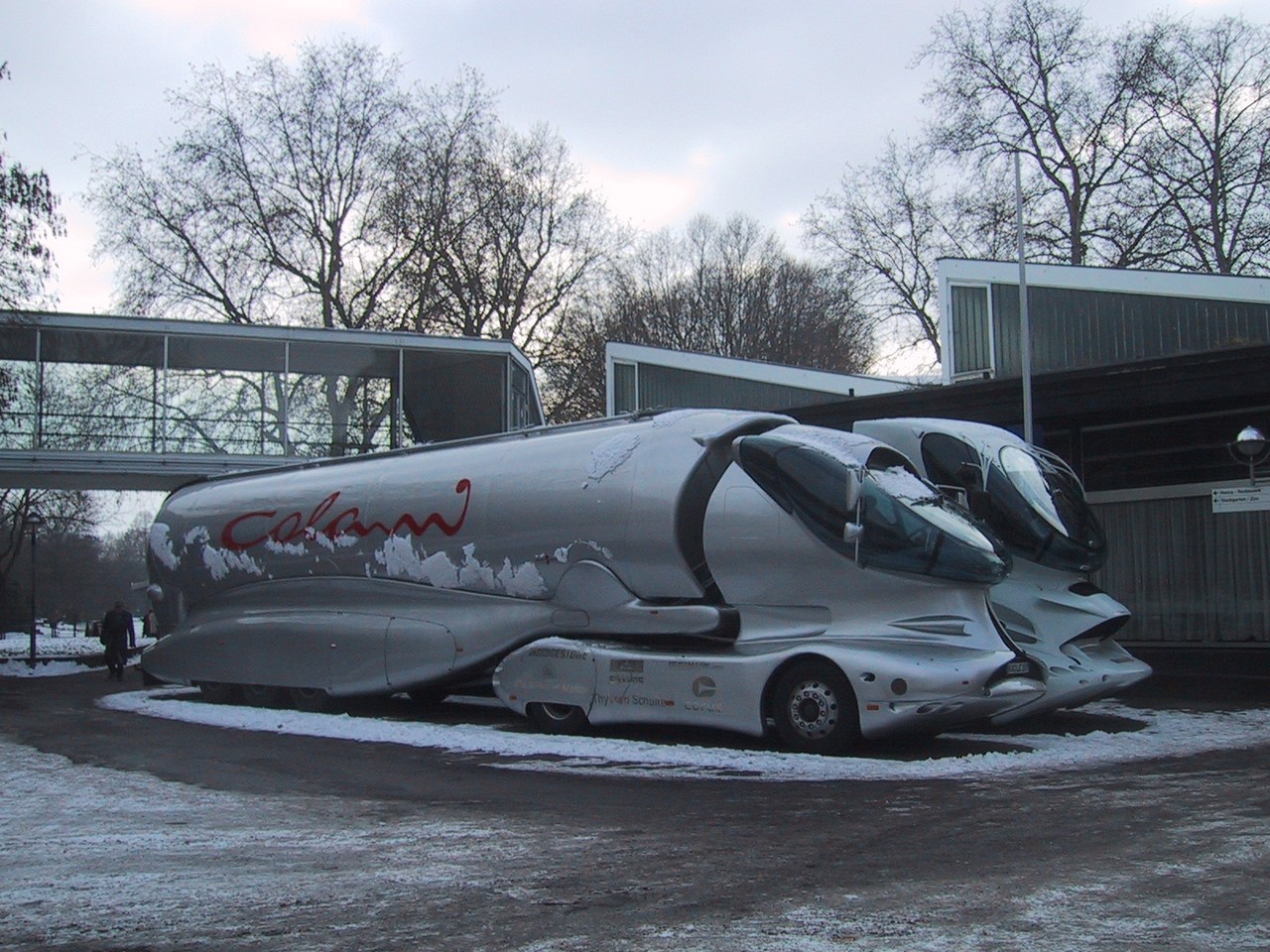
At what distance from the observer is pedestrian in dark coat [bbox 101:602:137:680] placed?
86.4 feet

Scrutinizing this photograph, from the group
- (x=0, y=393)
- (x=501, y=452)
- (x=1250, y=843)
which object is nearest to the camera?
(x=1250, y=843)

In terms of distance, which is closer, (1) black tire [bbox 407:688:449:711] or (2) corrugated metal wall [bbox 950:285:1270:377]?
(1) black tire [bbox 407:688:449:711]

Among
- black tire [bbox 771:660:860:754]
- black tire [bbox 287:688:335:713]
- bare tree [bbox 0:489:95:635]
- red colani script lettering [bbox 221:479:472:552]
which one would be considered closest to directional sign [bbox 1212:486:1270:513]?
black tire [bbox 771:660:860:754]

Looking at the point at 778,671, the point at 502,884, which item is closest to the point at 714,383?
the point at 778,671

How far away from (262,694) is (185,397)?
32.3 ft

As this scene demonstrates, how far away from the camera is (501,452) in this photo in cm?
1566

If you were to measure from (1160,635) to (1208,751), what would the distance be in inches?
352

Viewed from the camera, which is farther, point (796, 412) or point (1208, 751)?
point (796, 412)

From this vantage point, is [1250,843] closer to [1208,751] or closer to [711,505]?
[1208,751]

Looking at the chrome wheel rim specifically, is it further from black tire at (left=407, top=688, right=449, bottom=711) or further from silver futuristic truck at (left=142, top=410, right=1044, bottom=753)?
black tire at (left=407, top=688, right=449, bottom=711)

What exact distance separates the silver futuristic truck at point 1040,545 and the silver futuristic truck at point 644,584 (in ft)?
2.36

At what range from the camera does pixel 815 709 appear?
38.4 feet

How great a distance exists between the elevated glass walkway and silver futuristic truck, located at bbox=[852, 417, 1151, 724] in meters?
14.6

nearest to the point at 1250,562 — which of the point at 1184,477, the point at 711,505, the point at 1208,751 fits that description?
the point at 1184,477
